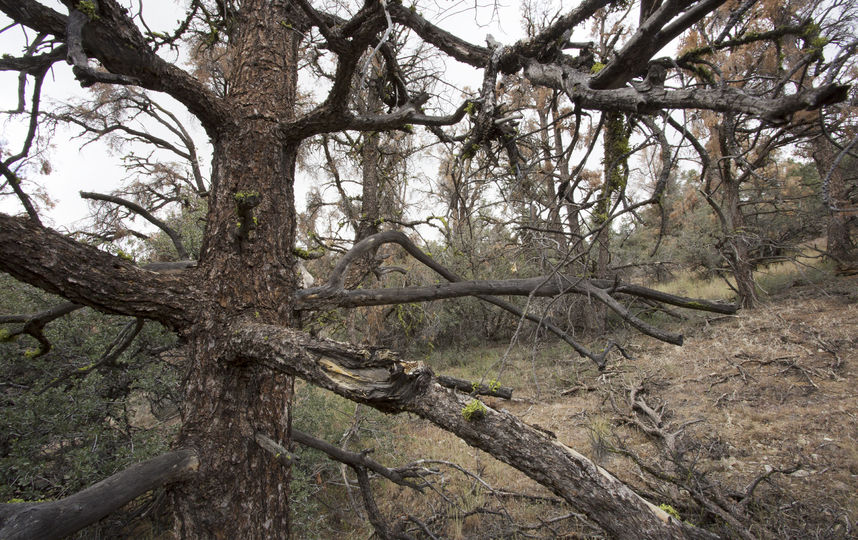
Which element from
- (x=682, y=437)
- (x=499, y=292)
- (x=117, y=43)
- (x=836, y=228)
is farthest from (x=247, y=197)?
(x=836, y=228)

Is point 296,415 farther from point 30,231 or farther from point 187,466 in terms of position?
point 30,231

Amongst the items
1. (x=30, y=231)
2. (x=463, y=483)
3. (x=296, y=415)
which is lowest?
(x=463, y=483)

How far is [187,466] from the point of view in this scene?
1.84 metres

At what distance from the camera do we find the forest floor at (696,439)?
313 cm

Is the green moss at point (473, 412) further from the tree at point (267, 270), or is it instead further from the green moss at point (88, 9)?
the green moss at point (88, 9)

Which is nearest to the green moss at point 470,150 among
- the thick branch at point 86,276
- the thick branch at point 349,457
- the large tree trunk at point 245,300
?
the large tree trunk at point 245,300

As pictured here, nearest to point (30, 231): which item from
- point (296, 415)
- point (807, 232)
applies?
point (296, 415)

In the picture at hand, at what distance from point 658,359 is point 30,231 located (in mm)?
8930

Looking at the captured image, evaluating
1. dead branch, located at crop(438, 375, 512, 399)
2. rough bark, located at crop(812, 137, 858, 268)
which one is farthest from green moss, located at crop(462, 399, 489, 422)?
rough bark, located at crop(812, 137, 858, 268)

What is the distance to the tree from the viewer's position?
1.38 m

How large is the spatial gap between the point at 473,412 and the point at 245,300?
1.51 metres

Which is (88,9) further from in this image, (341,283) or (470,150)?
(470,150)

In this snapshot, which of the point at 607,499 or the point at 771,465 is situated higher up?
the point at 607,499

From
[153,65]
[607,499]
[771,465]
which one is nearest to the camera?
[607,499]
